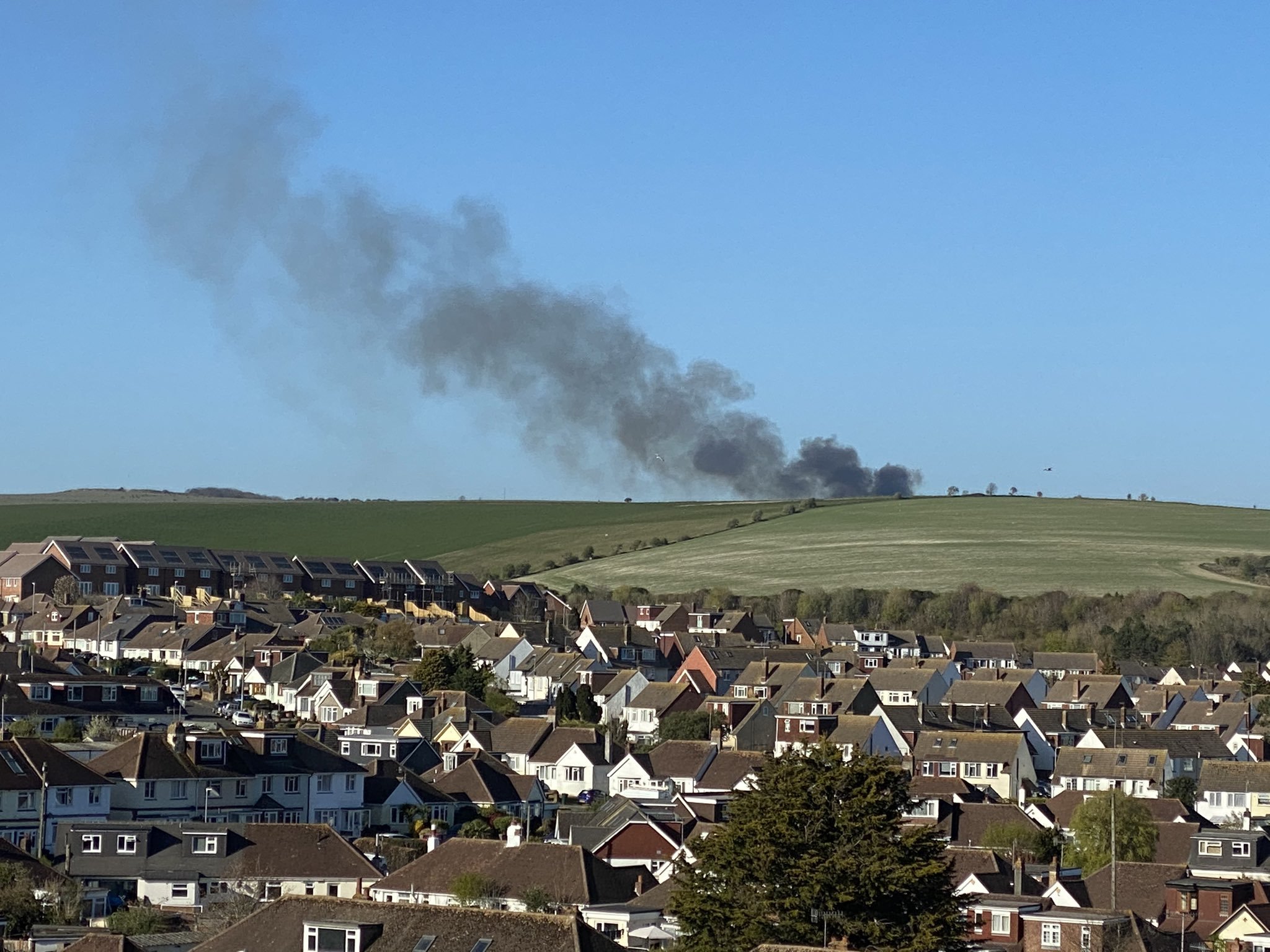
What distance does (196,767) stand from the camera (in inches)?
2307

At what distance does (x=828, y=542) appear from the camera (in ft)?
565

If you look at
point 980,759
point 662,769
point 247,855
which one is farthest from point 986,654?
point 247,855

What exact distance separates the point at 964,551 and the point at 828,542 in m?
12.3

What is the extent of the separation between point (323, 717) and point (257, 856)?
35.4 meters

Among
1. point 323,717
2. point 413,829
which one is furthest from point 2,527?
point 413,829

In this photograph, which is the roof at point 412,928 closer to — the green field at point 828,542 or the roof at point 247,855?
the roof at point 247,855

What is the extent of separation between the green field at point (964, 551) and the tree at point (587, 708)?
5970 centimetres

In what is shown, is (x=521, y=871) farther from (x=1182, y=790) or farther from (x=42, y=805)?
(x=1182, y=790)

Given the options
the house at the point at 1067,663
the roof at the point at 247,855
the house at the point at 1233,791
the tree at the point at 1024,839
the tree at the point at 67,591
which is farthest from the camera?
the tree at the point at 67,591

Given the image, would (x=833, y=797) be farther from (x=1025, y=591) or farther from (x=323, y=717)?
(x=1025, y=591)

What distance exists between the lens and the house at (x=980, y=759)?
7444 centimetres

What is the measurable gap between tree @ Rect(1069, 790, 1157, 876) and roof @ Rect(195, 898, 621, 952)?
983 inches

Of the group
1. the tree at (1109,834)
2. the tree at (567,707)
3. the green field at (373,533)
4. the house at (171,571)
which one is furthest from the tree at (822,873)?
the green field at (373,533)

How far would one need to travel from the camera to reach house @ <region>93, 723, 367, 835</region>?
186 ft
